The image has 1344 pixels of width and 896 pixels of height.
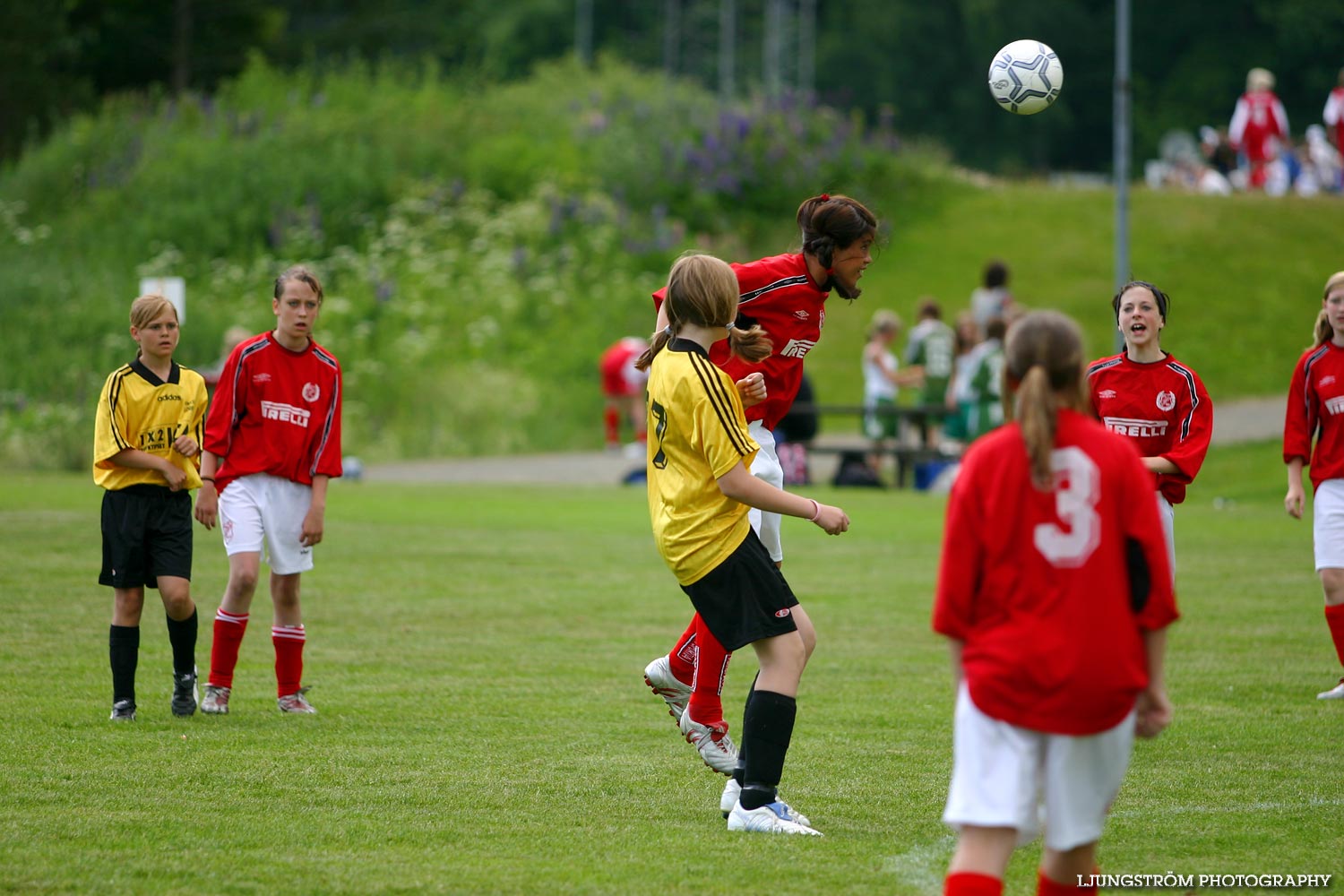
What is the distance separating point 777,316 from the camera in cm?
613

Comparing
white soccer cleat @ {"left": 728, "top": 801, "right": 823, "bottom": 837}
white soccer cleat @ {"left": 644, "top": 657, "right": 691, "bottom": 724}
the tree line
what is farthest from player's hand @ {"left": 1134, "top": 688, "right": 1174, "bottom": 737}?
the tree line

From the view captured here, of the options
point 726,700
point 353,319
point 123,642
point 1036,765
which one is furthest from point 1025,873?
point 353,319

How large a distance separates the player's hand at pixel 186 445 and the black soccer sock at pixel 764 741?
3148 millimetres

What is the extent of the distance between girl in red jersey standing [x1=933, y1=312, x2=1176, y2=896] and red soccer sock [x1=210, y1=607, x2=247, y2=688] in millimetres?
4478

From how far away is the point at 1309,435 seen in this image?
7707mm

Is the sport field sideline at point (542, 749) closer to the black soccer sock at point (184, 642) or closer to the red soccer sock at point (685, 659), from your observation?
the black soccer sock at point (184, 642)

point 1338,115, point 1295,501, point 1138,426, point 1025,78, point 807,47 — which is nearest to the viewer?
point 1138,426

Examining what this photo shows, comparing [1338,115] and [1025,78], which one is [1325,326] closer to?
[1025,78]

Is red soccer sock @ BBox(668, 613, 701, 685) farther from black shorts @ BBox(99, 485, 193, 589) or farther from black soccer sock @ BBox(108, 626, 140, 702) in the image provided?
black soccer sock @ BBox(108, 626, 140, 702)

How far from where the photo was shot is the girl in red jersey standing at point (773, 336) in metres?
5.98

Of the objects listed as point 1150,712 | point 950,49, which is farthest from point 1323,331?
point 950,49

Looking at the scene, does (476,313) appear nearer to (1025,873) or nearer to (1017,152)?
(1025,873)

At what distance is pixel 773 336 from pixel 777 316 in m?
0.08

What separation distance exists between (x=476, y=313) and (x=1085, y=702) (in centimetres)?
2292
